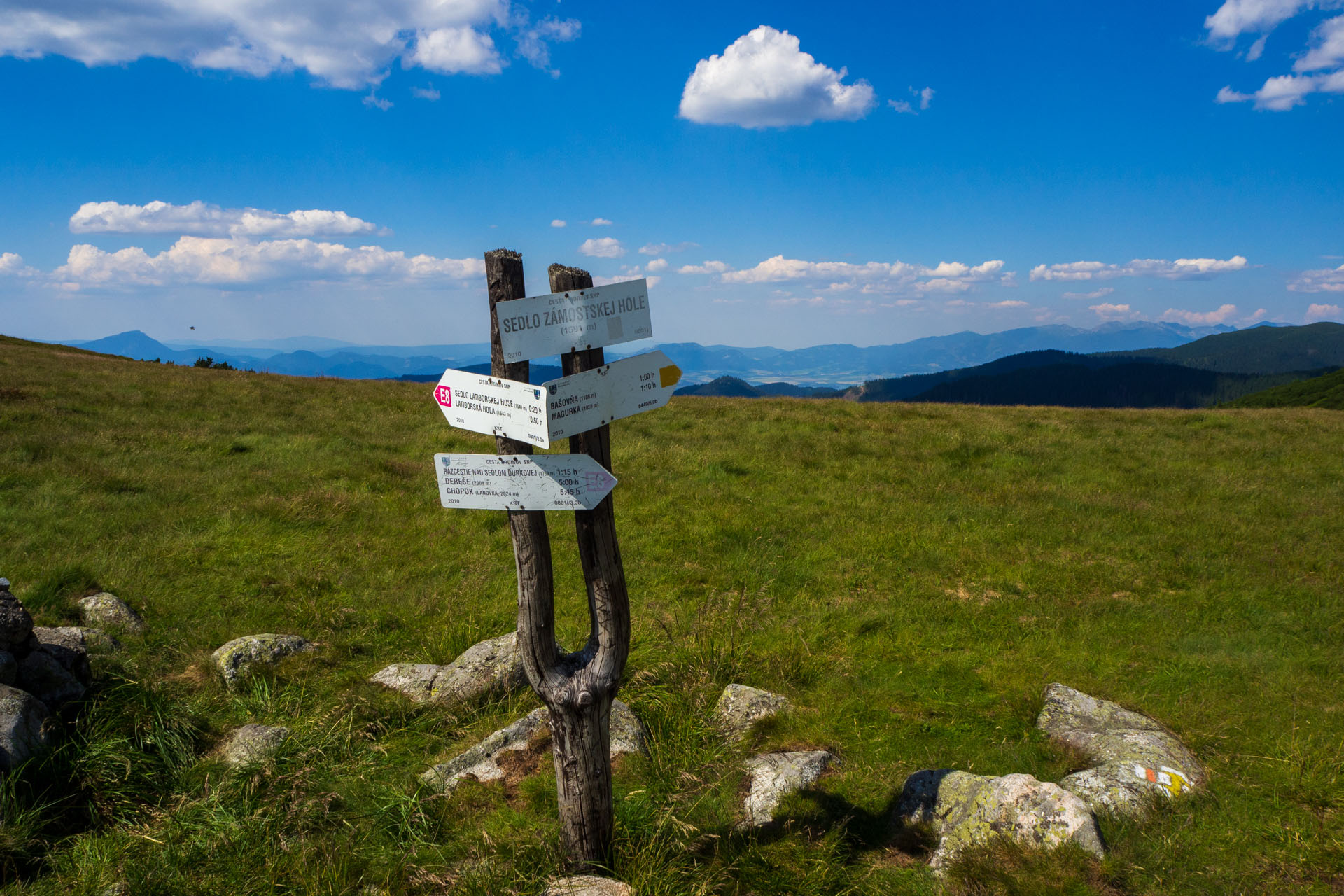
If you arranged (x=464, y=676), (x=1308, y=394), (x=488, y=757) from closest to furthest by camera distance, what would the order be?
(x=488, y=757)
(x=464, y=676)
(x=1308, y=394)

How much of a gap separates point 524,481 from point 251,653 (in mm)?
5337

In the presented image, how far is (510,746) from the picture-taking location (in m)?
6.14

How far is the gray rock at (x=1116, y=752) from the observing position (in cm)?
528

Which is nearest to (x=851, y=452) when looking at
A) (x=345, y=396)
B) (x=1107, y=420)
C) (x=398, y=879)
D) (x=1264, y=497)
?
(x=1264, y=497)

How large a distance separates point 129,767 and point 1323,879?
8.73m

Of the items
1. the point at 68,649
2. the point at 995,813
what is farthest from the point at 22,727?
the point at 995,813

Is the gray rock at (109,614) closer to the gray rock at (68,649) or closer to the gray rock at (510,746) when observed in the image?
the gray rock at (68,649)

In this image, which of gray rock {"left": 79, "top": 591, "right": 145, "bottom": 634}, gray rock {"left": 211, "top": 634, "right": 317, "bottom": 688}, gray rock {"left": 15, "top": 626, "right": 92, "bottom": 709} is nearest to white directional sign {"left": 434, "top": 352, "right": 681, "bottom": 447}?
gray rock {"left": 15, "top": 626, "right": 92, "bottom": 709}

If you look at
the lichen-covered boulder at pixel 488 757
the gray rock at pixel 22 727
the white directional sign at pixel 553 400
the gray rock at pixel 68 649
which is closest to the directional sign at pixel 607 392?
the white directional sign at pixel 553 400

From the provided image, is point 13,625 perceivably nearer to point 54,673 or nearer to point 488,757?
point 54,673

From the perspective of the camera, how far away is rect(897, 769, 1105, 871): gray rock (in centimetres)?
472

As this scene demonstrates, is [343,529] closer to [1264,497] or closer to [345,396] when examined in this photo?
[345,396]

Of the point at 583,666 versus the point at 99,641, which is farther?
the point at 99,641

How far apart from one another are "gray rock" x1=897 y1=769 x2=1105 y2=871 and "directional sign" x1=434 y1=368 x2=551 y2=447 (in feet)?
13.3
